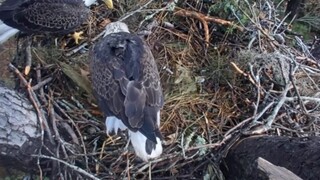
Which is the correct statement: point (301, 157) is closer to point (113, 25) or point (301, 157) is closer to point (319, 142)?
point (319, 142)

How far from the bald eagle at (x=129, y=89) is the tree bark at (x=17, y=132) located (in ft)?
1.44

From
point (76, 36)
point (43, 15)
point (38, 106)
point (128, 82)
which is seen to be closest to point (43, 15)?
point (43, 15)

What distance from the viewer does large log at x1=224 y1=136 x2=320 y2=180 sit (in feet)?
10.2

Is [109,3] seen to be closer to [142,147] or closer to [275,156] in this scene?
[142,147]

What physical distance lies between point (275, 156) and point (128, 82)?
1026mm

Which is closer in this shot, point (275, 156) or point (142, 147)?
point (275, 156)

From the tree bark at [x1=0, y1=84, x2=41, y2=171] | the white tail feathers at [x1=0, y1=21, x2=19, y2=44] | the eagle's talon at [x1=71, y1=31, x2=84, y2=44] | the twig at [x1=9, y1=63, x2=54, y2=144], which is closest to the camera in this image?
the tree bark at [x1=0, y1=84, x2=41, y2=171]

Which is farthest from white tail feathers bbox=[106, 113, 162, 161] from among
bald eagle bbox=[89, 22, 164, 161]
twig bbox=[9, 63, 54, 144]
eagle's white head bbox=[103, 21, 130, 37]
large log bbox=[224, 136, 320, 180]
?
eagle's white head bbox=[103, 21, 130, 37]

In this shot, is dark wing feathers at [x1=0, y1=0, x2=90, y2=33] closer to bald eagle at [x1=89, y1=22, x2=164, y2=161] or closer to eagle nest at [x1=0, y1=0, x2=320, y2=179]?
eagle nest at [x1=0, y1=0, x2=320, y2=179]

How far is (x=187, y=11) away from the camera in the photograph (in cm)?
468

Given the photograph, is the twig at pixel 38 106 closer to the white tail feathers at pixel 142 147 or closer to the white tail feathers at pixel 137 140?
the white tail feathers at pixel 137 140

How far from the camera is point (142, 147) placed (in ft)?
11.8

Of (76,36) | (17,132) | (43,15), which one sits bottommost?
(17,132)

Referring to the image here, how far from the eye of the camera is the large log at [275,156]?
10.2 feet
